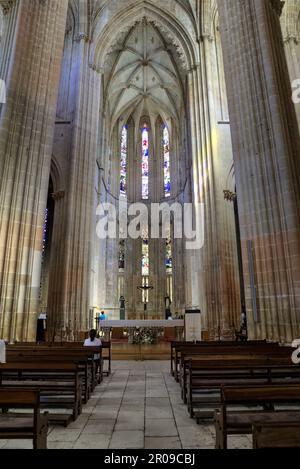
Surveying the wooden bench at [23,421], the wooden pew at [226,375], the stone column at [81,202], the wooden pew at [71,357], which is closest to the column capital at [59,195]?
the stone column at [81,202]

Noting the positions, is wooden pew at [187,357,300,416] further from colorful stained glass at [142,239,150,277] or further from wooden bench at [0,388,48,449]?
colorful stained glass at [142,239,150,277]

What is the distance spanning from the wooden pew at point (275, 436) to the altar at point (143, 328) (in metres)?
10.4

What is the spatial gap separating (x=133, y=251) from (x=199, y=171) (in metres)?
12.5

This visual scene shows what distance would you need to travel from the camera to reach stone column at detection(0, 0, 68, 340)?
907 cm

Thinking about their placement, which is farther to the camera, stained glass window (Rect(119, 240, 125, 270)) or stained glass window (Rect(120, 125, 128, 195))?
stained glass window (Rect(120, 125, 128, 195))

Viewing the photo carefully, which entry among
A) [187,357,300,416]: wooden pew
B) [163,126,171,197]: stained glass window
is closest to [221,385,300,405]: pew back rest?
[187,357,300,416]: wooden pew

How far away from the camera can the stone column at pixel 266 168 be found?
823cm

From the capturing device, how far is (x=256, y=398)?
254cm

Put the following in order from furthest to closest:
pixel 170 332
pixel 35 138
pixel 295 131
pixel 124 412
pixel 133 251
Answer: pixel 133 251 < pixel 170 332 < pixel 35 138 < pixel 295 131 < pixel 124 412

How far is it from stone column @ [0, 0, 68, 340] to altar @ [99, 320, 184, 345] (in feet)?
12.6

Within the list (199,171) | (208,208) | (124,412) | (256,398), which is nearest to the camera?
(256,398)

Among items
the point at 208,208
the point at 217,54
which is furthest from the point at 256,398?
the point at 217,54

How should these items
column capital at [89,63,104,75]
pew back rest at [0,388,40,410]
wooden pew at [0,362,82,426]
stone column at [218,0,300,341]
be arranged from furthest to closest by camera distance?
column capital at [89,63,104,75] < stone column at [218,0,300,341] < wooden pew at [0,362,82,426] < pew back rest at [0,388,40,410]

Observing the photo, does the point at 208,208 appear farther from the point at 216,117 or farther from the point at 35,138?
the point at 35,138
